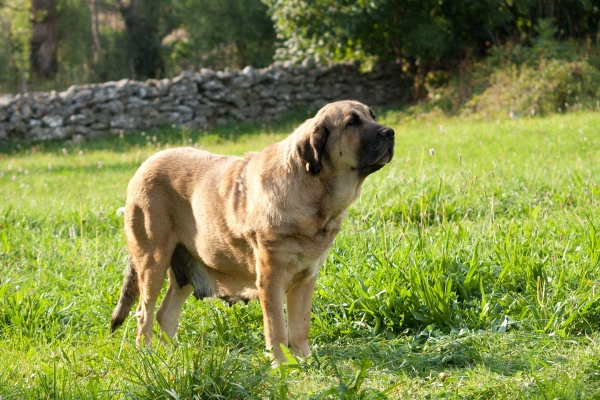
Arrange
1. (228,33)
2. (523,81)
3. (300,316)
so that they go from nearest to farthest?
(300,316) < (523,81) < (228,33)

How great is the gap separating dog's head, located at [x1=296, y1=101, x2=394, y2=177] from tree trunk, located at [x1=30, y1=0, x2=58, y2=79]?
24.1 metres

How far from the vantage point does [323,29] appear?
66.9 feet

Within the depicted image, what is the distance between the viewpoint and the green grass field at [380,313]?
3857 millimetres

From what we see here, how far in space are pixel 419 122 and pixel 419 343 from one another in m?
14.4

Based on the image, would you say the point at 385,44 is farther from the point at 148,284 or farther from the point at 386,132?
the point at 386,132

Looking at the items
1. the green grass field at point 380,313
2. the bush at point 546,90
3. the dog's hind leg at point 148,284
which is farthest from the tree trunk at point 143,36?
the dog's hind leg at point 148,284

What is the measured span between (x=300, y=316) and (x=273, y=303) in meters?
0.36

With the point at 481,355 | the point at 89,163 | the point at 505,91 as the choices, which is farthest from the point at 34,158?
the point at 481,355

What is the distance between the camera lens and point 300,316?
4773 millimetres

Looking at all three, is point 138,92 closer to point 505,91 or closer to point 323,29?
point 323,29

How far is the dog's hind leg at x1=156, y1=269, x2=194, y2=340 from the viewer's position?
5227 millimetres

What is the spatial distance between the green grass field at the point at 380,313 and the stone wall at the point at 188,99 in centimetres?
1119

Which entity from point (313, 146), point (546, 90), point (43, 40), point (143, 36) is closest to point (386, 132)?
point (313, 146)

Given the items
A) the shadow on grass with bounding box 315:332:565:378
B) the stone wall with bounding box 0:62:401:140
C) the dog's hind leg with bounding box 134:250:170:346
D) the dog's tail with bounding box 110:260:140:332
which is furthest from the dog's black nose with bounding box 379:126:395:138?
the stone wall with bounding box 0:62:401:140
